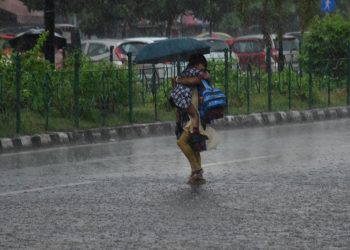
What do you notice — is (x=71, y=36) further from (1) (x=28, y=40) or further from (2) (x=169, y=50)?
(2) (x=169, y=50)

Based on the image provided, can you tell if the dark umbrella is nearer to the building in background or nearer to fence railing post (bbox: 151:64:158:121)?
fence railing post (bbox: 151:64:158:121)

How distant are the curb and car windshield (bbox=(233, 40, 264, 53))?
15.1m

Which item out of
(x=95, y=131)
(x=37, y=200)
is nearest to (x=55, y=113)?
(x=95, y=131)

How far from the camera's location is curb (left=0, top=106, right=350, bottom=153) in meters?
16.6

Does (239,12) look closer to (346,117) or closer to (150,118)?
(346,117)

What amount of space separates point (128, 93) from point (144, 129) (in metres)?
0.74

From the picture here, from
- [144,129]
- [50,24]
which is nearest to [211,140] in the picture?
[144,129]

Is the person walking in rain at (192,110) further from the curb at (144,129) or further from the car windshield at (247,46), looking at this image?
the car windshield at (247,46)

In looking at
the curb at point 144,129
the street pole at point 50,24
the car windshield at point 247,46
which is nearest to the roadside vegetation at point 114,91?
the curb at point 144,129

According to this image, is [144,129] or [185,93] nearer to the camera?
[185,93]

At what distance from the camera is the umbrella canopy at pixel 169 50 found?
1784 centimetres

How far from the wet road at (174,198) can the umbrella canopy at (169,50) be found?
1951 mm

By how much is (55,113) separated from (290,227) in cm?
990

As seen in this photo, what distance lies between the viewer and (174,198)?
10.7m
